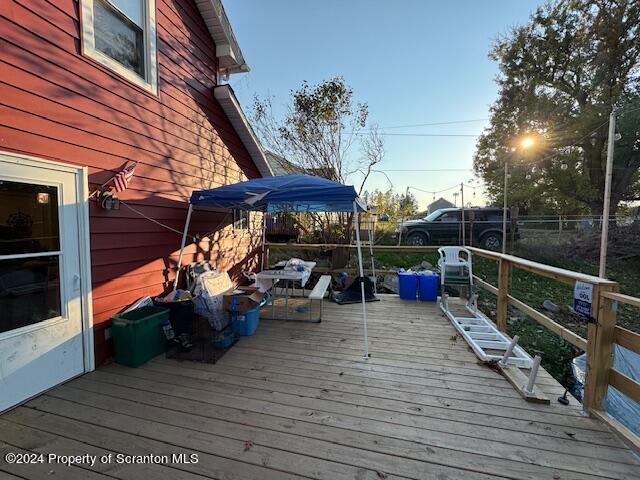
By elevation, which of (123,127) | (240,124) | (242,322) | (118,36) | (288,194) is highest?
(118,36)

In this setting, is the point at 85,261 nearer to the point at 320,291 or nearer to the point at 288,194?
the point at 288,194

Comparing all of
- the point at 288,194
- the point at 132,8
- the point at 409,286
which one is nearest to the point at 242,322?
the point at 288,194

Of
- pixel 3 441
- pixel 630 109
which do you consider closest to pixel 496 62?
pixel 630 109

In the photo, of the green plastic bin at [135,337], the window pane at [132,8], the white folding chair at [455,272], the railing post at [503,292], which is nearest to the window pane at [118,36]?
the window pane at [132,8]

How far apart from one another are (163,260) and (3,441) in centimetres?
210

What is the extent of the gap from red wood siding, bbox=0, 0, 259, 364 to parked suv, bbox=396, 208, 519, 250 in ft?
21.5

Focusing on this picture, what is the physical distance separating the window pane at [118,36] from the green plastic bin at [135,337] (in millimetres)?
2657

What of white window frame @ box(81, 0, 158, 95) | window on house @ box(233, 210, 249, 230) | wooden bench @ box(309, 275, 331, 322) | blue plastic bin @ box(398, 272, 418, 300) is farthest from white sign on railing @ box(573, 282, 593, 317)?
window on house @ box(233, 210, 249, 230)

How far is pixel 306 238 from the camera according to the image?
8922 millimetres

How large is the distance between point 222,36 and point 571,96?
15.4 meters

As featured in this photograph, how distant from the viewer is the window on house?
18.1 feet

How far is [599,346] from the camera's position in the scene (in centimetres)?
197

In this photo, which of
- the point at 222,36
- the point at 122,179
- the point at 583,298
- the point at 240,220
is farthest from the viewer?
the point at 240,220

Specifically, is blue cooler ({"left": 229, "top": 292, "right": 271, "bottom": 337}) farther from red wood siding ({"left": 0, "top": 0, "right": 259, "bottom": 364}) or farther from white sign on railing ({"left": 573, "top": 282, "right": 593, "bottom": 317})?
white sign on railing ({"left": 573, "top": 282, "right": 593, "bottom": 317})
